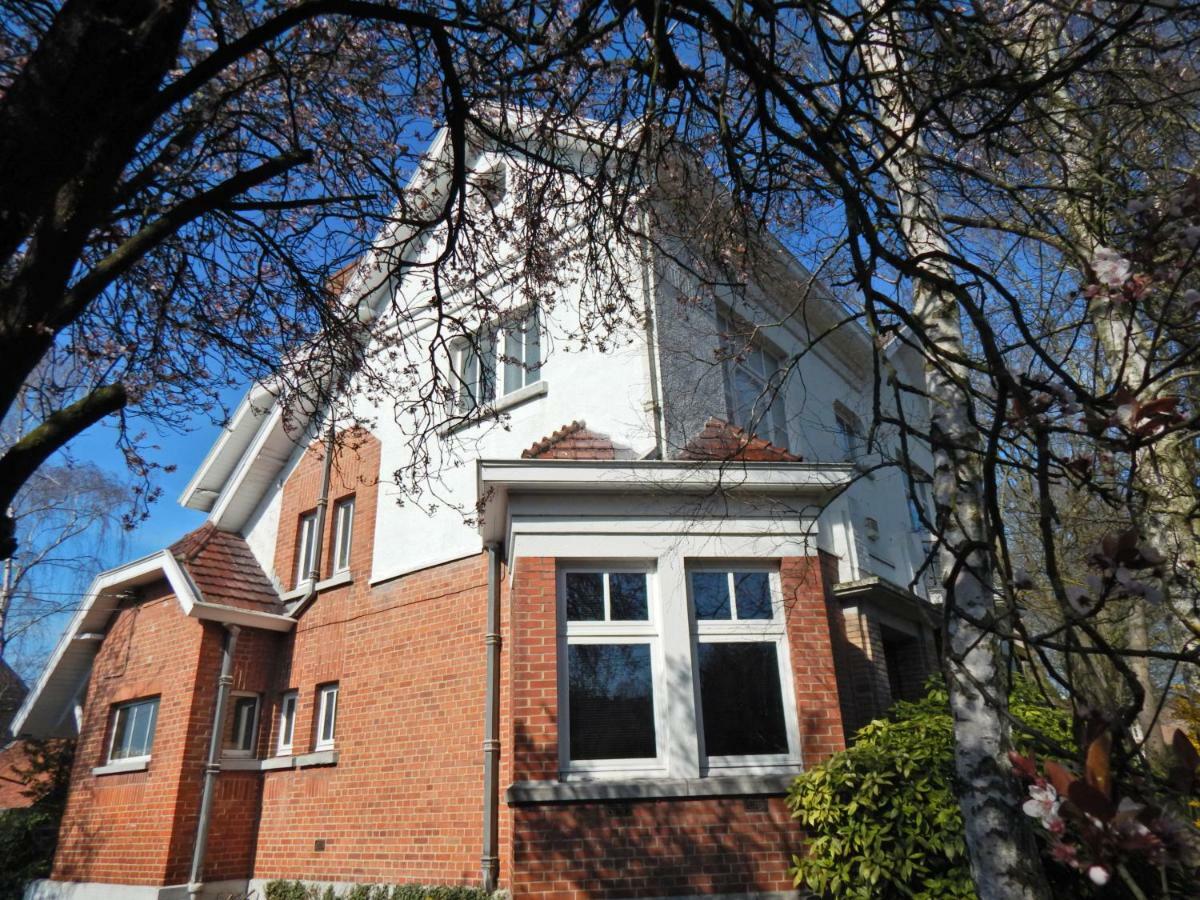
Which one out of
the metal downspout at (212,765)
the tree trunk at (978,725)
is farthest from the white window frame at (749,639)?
the metal downspout at (212,765)

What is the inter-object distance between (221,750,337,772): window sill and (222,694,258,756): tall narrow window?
0.84 feet

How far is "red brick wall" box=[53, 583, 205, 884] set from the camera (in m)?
11.0

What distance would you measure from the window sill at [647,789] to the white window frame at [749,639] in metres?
0.22

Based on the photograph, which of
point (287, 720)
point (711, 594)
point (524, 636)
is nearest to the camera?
point (524, 636)

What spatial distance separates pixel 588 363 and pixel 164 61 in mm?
7205

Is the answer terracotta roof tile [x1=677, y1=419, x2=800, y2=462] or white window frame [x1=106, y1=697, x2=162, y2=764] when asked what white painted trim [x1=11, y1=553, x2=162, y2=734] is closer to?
white window frame [x1=106, y1=697, x2=162, y2=764]

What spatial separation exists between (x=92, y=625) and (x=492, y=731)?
8638 millimetres

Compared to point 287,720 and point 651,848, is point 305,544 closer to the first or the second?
point 287,720

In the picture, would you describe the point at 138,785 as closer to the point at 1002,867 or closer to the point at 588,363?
the point at 588,363

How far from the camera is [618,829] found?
23.9 feet

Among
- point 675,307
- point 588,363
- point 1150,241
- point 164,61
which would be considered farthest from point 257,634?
point 1150,241

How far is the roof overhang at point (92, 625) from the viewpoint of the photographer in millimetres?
12039

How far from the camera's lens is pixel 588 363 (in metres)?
10.4

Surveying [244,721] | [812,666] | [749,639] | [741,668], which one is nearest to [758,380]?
[749,639]
